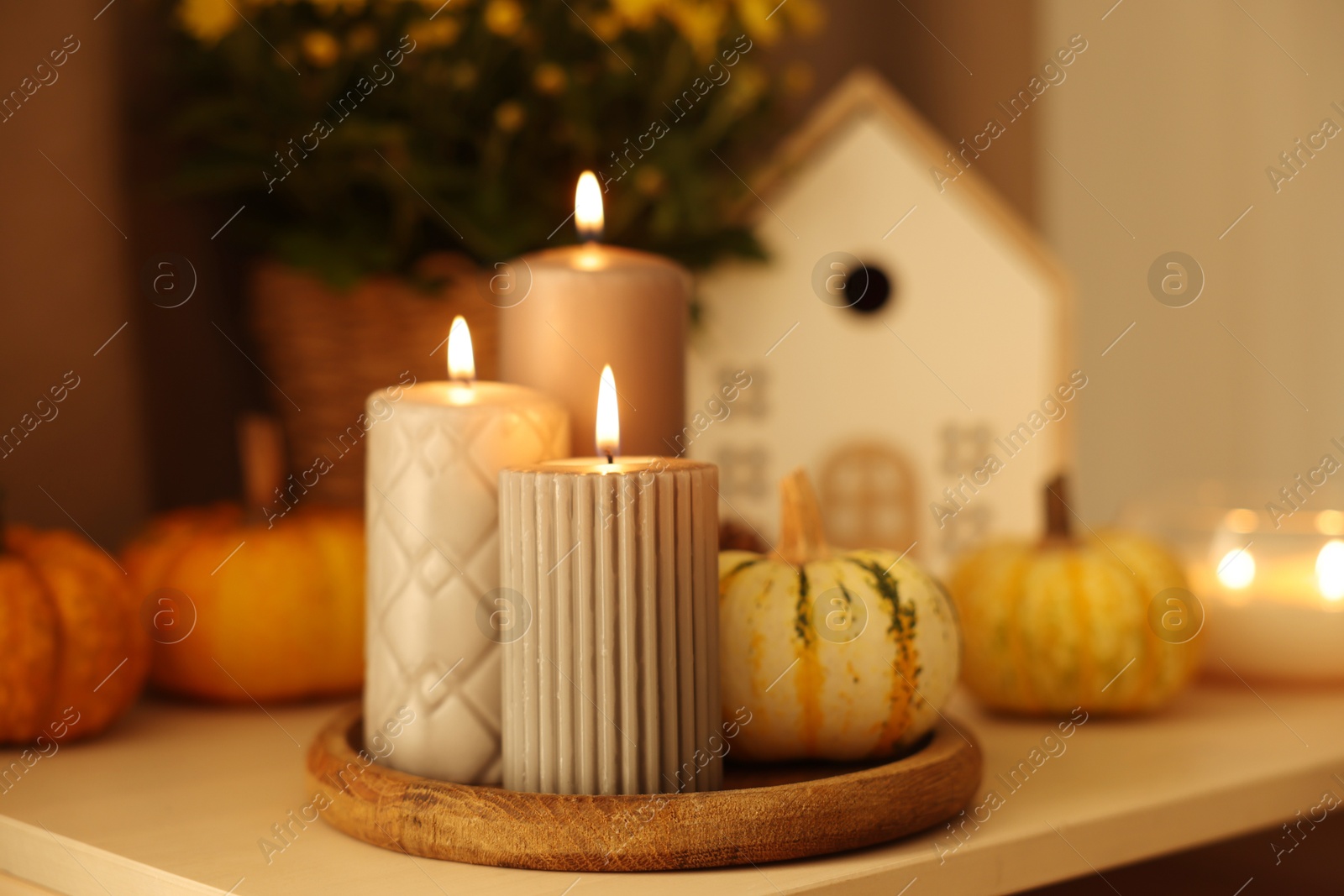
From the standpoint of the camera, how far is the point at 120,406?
46.4 inches

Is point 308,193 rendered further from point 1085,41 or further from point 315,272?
point 1085,41

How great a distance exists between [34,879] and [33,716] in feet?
0.67

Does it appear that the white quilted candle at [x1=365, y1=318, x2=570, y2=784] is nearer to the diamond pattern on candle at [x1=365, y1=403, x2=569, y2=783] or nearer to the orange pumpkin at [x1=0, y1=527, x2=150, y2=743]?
the diamond pattern on candle at [x1=365, y1=403, x2=569, y2=783]

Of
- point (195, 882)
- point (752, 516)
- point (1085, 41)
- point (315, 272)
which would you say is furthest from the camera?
point (1085, 41)

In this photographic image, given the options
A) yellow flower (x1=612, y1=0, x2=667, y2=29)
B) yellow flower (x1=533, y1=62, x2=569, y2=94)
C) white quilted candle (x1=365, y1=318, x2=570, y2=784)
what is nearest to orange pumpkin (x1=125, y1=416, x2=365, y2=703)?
white quilted candle (x1=365, y1=318, x2=570, y2=784)

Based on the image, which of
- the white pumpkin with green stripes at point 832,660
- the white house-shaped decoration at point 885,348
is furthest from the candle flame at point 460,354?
the white house-shaped decoration at point 885,348

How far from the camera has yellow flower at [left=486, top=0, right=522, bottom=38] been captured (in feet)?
3.74

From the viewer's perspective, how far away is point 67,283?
1136 millimetres

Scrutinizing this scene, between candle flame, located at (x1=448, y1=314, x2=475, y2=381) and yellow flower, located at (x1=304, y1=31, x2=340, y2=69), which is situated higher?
yellow flower, located at (x1=304, y1=31, x2=340, y2=69)

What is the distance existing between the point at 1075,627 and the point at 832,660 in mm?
303

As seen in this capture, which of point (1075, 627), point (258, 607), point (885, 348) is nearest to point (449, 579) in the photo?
point (258, 607)

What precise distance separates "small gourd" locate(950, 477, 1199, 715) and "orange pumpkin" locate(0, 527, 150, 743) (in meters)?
0.64

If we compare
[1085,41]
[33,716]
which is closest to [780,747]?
[33,716]

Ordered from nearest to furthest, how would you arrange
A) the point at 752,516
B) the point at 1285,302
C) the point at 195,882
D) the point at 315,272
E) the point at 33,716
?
the point at 195,882 < the point at 33,716 < the point at 315,272 < the point at 752,516 < the point at 1285,302
